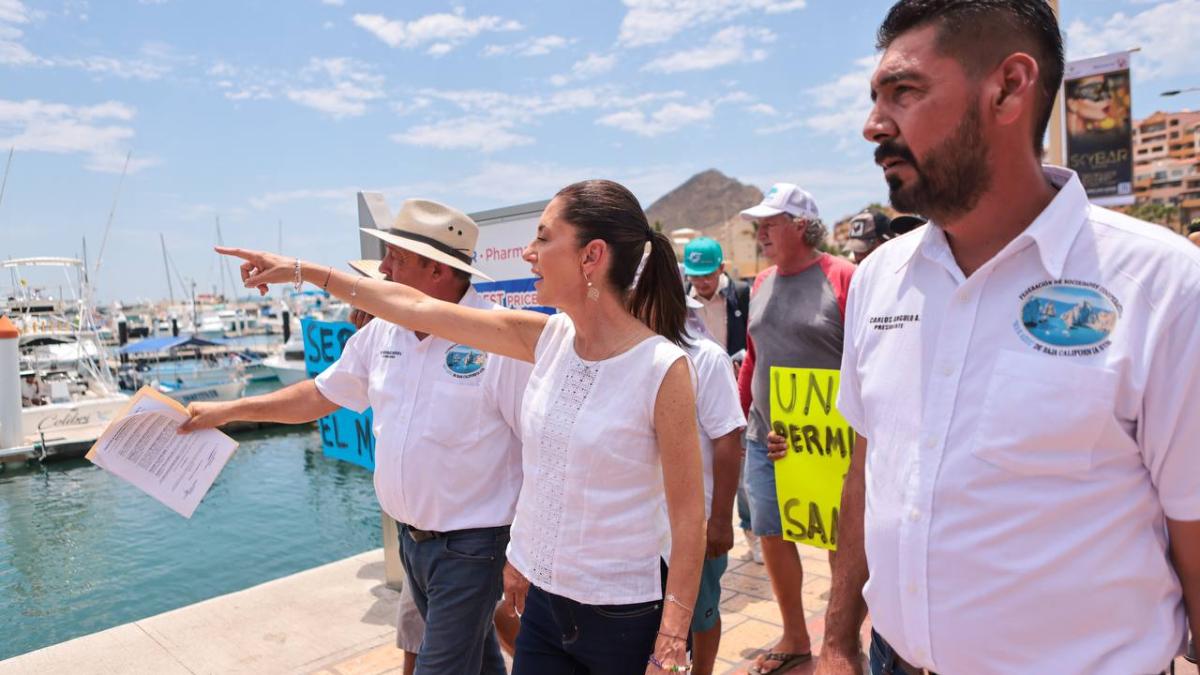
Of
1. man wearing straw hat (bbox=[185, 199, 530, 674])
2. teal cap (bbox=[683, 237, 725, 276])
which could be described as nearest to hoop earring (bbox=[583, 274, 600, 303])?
man wearing straw hat (bbox=[185, 199, 530, 674])

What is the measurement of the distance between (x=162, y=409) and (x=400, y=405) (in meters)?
0.93

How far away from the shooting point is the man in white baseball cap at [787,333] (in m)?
3.91

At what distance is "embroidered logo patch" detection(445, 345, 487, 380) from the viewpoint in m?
2.97

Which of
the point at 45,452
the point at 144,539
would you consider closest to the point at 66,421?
the point at 45,452

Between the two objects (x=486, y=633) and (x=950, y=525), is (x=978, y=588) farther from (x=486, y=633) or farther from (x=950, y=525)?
(x=486, y=633)

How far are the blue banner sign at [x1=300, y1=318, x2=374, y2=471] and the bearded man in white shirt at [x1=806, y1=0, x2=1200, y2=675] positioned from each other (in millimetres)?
4225

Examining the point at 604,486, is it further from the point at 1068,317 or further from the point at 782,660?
the point at 782,660

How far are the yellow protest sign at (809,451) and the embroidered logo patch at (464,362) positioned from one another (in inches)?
60.9

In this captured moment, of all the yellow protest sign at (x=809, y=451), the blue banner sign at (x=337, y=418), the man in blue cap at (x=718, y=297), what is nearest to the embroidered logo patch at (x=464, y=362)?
the yellow protest sign at (x=809, y=451)

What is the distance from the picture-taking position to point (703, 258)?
5.48 meters

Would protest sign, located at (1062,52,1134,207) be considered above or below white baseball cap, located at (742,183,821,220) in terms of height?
above

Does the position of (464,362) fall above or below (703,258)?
below

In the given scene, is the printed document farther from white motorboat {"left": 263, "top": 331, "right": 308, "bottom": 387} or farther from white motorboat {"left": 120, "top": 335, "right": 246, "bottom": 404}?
white motorboat {"left": 263, "top": 331, "right": 308, "bottom": 387}

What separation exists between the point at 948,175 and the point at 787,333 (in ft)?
8.21
